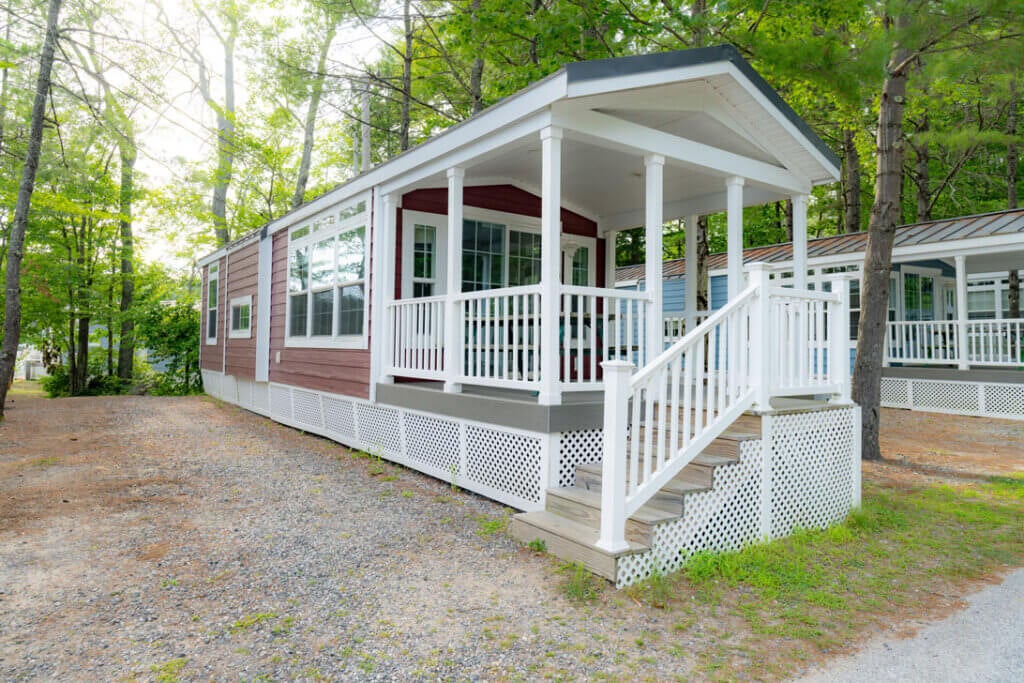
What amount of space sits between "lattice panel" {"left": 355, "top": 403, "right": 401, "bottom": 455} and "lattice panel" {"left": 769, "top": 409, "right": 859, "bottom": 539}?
3.84 m

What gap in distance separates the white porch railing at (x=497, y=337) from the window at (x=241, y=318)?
558cm

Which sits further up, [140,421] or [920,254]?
[920,254]

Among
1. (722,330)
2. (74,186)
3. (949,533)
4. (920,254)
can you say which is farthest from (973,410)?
(74,186)

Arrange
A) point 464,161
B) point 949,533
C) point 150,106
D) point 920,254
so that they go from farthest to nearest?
point 920,254 → point 150,106 → point 464,161 → point 949,533

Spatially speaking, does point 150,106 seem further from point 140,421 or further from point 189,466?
point 189,466

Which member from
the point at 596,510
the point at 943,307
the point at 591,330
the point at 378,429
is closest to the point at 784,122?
the point at 591,330

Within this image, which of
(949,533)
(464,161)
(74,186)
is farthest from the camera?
(74,186)

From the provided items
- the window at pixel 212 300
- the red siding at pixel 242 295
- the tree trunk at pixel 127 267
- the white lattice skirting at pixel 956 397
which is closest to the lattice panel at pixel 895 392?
the white lattice skirting at pixel 956 397

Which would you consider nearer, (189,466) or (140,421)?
(189,466)

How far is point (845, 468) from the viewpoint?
15.9 feet

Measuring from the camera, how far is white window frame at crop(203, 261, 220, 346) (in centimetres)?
1340

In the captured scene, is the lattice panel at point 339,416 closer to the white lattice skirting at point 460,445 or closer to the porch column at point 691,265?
the white lattice skirting at point 460,445

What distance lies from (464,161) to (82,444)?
20.0ft

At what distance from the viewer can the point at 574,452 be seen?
473cm
